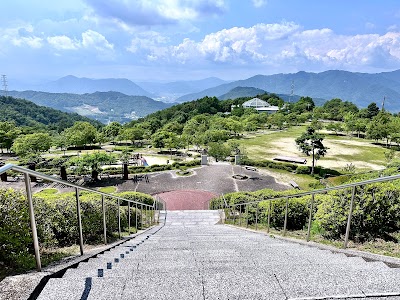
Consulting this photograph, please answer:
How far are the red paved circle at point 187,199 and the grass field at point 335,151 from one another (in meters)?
18.7

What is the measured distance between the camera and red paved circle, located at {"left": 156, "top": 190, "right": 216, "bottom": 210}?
73.6ft

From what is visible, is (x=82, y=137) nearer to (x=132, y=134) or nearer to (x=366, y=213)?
(x=132, y=134)

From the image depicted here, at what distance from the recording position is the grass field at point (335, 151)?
38216mm

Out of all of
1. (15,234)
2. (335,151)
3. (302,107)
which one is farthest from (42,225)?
(302,107)

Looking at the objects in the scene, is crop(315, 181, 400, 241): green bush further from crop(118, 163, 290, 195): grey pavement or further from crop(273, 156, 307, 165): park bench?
crop(273, 156, 307, 165): park bench

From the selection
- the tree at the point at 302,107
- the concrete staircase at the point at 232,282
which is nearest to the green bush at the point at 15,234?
the concrete staircase at the point at 232,282

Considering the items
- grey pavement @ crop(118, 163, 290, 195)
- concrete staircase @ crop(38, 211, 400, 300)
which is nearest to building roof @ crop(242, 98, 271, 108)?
grey pavement @ crop(118, 163, 290, 195)

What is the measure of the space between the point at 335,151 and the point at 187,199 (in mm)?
32865

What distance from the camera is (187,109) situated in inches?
4350

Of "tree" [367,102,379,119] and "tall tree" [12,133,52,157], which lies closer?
"tall tree" [12,133,52,157]

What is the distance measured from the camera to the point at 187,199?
23922 mm

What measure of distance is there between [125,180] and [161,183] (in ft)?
13.1

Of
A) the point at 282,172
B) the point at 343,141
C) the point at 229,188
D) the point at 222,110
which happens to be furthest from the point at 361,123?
the point at 222,110

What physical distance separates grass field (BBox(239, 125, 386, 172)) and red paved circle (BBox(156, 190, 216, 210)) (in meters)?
18.7
